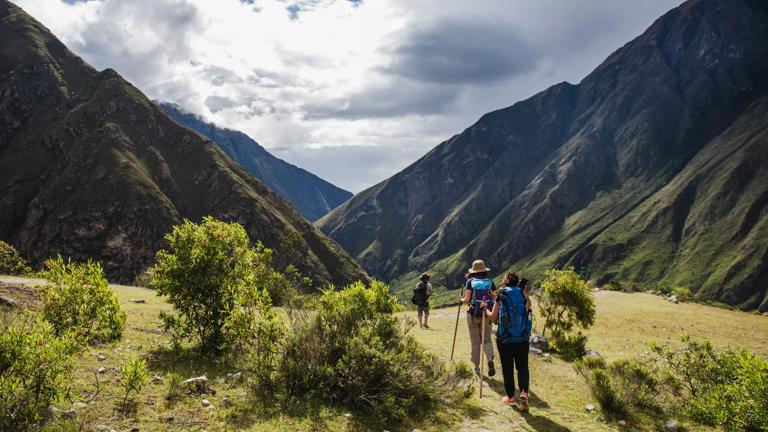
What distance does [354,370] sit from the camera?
888 cm

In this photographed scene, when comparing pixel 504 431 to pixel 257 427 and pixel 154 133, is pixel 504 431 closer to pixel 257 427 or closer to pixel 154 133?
pixel 257 427

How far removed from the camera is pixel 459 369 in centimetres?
1141

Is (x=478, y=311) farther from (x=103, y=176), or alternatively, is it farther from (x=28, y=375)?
(x=103, y=176)

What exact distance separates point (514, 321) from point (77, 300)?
10183 mm

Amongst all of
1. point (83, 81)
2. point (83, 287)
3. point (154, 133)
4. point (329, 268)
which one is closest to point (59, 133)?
point (154, 133)

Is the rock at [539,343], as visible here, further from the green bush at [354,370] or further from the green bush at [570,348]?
the green bush at [354,370]

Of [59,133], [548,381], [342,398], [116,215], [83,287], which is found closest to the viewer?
[342,398]

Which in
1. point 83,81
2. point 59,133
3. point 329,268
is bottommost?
point 329,268

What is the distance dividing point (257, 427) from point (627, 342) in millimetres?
20611

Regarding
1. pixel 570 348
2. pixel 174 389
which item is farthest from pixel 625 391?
pixel 174 389

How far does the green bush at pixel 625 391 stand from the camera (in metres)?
9.90

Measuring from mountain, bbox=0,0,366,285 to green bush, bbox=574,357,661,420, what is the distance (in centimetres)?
10271

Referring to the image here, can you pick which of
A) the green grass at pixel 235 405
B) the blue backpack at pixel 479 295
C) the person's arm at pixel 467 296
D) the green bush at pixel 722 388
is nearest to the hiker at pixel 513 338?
the green grass at pixel 235 405

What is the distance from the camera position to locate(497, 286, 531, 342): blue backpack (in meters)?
10.0
